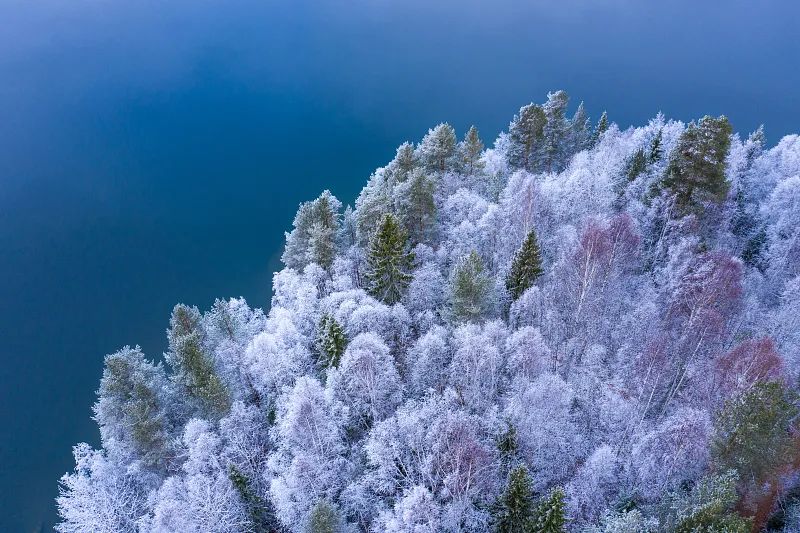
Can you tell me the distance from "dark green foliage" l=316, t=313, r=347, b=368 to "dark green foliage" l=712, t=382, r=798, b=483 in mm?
24601

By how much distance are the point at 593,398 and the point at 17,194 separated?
9708 cm

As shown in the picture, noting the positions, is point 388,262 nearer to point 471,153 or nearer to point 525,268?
point 525,268

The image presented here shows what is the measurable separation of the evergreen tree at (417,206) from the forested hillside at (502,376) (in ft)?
0.71

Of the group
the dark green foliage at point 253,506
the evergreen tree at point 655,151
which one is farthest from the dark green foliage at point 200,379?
the evergreen tree at point 655,151

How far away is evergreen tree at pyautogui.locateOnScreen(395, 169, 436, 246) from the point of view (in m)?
48.5

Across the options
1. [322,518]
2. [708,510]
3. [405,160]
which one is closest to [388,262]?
[405,160]


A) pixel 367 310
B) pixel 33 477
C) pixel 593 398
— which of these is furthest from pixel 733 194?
pixel 33 477

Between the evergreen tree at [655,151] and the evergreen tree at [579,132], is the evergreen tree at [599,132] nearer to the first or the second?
the evergreen tree at [579,132]

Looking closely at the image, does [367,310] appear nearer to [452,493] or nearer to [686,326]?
[452,493]

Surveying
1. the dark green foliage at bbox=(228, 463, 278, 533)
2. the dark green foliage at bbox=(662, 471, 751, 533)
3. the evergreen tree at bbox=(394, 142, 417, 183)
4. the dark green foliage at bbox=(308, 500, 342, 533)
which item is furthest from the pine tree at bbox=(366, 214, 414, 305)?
the dark green foliage at bbox=(662, 471, 751, 533)

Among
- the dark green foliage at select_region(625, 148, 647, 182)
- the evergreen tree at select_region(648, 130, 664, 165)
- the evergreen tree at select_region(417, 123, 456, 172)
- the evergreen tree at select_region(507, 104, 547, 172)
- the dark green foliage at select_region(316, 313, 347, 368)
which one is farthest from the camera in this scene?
the evergreen tree at select_region(507, 104, 547, 172)

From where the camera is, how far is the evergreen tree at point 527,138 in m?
60.0

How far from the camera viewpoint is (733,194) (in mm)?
49406

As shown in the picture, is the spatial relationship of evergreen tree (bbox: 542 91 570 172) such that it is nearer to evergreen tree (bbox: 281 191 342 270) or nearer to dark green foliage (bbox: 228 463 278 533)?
evergreen tree (bbox: 281 191 342 270)
